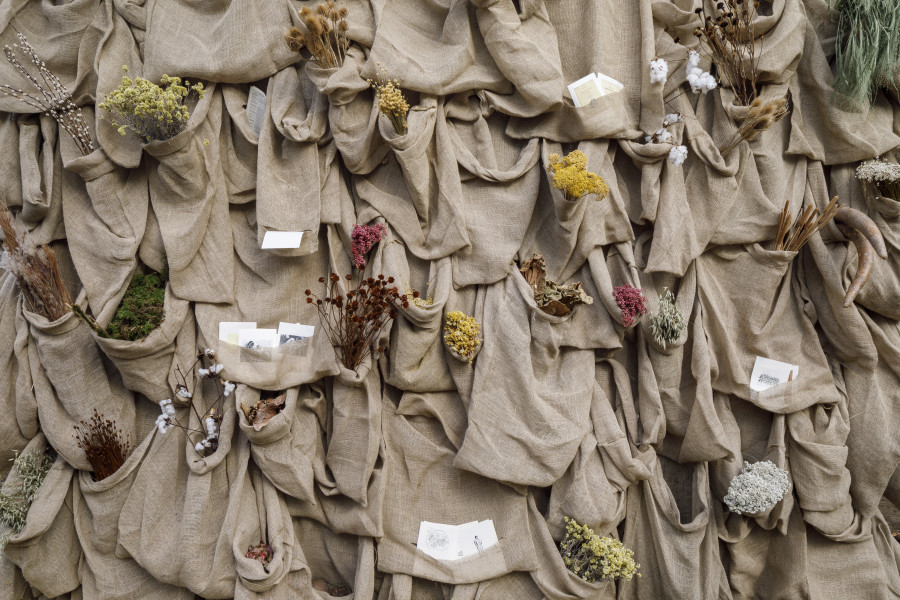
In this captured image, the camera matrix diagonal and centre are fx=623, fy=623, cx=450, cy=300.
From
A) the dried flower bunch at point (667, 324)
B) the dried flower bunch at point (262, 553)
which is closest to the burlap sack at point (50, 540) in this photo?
the dried flower bunch at point (262, 553)

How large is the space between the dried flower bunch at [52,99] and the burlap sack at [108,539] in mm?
1463

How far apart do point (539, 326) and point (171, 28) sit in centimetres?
226

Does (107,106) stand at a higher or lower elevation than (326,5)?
lower

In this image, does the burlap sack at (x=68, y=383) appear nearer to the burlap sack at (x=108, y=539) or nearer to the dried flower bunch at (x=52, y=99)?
the burlap sack at (x=108, y=539)

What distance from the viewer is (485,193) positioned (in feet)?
10.3

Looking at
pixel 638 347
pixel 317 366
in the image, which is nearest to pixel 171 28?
pixel 317 366

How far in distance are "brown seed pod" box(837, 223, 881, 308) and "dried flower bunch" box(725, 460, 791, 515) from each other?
908 mm

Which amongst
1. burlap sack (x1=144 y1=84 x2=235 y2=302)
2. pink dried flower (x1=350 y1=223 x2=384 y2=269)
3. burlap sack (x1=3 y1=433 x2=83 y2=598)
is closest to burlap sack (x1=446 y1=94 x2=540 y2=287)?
pink dried flower (x1=350 y1=223 x2=384 y2=269)

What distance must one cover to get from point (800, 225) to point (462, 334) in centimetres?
179

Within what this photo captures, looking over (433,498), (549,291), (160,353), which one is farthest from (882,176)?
(160,353)

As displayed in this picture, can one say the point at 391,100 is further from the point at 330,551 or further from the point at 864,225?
the point at 864,225

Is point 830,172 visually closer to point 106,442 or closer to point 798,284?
point 798,284

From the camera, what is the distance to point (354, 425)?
302 centimetres

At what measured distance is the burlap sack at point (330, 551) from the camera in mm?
3090
